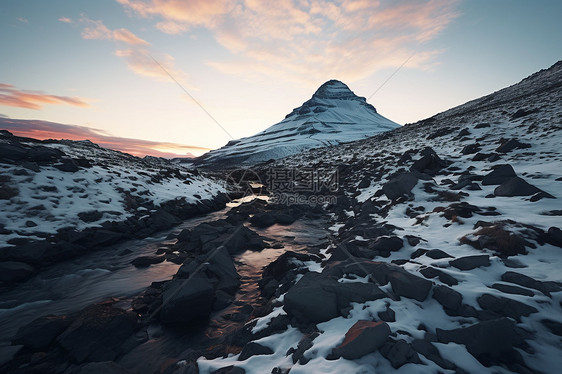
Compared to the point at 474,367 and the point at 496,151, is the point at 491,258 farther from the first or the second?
the point at 496,151

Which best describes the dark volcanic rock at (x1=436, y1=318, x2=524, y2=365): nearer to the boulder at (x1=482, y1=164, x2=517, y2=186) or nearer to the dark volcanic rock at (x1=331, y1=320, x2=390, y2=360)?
the dark volcanic rock at (x1=331, y1=320, x2=390, y2=360)

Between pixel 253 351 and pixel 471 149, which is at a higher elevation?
pixel 471 149

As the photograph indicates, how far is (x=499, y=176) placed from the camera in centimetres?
1094

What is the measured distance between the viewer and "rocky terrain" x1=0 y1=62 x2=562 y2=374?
3.80 m

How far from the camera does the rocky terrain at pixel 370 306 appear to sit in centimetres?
380

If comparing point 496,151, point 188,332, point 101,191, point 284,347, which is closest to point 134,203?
point 101,191

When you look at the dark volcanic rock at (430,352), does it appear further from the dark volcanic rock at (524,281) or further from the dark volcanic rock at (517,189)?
the dark volcanic rock at (517,189)

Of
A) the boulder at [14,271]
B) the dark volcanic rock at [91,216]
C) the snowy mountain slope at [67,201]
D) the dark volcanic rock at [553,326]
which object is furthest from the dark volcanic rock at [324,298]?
the dark volcanic rock at [91,216]

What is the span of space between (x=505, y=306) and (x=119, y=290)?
36.7ft

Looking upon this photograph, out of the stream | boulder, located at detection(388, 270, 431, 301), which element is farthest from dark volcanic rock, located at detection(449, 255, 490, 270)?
the stream

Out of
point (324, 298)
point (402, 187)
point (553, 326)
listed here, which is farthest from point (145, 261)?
point (402, 187)

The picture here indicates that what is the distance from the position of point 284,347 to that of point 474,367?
3135mm

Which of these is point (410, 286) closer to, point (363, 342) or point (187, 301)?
point (363, 342)

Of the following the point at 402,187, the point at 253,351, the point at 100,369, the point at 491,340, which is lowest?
the point at 100,369
